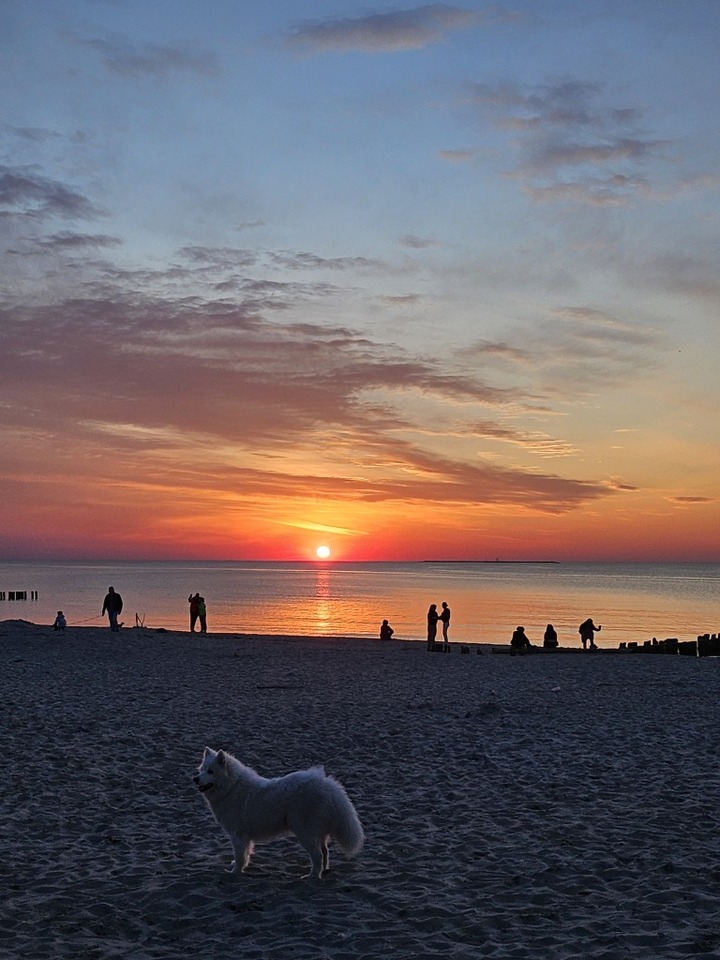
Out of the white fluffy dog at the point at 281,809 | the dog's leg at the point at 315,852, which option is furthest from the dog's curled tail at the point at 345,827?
the dog's leg at the point at 315,852

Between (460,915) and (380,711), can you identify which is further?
(380,711)

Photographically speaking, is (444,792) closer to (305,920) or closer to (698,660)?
(305,920)

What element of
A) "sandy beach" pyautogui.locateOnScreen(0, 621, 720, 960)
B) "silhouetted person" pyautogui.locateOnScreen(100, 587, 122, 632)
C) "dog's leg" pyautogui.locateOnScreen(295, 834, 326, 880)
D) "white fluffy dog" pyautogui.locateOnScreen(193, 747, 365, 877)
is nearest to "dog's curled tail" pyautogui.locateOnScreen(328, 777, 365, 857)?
"white fluffy dog" pyautogui.locateOnScreen(193, 747, 365, 877)

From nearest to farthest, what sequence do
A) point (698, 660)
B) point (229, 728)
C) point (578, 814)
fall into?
point (578, 814)
point (229, 728)
point (698, 660)

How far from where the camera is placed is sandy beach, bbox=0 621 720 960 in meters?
6.13

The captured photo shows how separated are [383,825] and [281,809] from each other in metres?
2.06

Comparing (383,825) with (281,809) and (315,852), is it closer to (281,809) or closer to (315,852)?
(315,852)

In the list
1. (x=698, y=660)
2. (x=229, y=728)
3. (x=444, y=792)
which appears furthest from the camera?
(x=698, y=660)

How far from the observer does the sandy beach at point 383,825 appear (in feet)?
20.1

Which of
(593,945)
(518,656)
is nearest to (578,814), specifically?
(593,945)

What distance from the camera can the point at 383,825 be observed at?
29.2 feet

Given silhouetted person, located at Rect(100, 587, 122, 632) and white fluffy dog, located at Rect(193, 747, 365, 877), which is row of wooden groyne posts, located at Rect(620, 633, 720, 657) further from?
white fluffy dog, located at Rect(193, 747, 365, 877)

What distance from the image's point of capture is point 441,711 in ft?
53.6

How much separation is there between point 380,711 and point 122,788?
6.89 m
